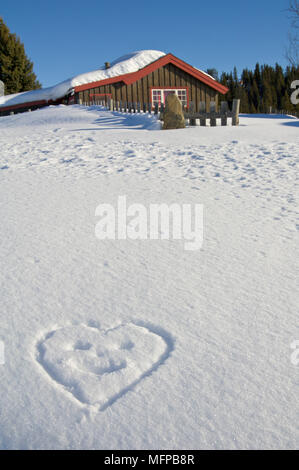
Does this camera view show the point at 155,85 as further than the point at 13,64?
No

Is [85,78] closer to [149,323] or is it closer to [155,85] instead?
[155,85]

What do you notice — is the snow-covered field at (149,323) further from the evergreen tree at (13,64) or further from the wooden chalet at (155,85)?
the evergreen tree at (13,64)

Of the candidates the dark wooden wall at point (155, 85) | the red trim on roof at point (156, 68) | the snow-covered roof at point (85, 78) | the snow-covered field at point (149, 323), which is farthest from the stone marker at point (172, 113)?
the snow-covered roof at point (85, 78)

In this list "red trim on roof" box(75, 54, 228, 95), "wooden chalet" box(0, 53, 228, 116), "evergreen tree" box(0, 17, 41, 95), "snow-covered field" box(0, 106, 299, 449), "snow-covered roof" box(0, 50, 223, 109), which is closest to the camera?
"snow-covered field" box(0, 106, 299, 449)

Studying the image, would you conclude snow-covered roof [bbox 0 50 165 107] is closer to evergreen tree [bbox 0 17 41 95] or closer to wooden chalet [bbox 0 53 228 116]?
wooden chalet [bbox 0 53 228 116]

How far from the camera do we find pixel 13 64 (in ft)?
115

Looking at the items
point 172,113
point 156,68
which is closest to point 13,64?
point 156,68

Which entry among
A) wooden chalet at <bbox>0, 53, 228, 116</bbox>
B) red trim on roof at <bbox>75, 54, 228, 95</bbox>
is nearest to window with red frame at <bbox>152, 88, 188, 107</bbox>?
wooden chalet at <bbox>0, 53, 228, 116</bbox>

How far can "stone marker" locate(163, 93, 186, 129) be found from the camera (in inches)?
405

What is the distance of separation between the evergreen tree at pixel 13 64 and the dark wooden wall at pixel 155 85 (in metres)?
17.0

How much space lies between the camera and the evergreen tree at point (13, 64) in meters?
34.4

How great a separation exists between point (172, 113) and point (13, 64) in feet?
102

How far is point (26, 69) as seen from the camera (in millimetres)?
36125

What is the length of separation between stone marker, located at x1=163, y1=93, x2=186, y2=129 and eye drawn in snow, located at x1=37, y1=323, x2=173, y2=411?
8867mm
